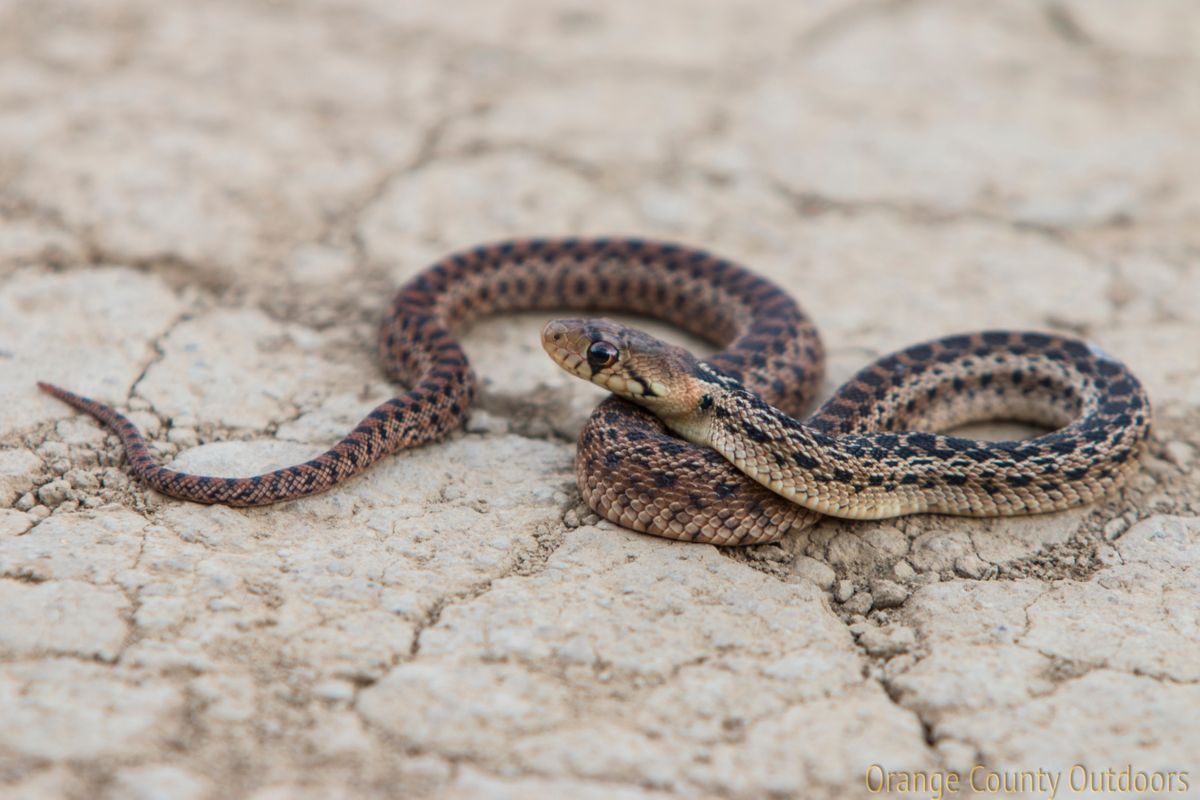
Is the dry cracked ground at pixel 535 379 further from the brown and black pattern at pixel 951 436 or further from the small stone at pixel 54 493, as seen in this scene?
the brown and black pattern at pixel 951 436

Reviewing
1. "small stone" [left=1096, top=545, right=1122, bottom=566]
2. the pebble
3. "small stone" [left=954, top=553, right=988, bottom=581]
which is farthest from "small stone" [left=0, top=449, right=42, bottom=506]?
"small stone" [left=1096, top=545, right=1122, bottom=566]

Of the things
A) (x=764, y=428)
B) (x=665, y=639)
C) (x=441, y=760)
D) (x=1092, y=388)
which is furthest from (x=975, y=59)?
(x=441, y=760)

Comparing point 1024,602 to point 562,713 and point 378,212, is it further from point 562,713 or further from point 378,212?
point 378,212

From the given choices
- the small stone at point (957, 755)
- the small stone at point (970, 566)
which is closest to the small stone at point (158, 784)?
the small stone at point (957, 755)

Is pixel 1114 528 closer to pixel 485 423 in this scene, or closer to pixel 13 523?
pixel 485 423

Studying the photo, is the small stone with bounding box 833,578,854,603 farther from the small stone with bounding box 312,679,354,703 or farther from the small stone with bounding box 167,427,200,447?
the small stone with bounding box 167,427,200,447

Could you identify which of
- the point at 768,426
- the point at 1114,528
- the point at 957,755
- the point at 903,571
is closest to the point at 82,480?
the point at 768,426
